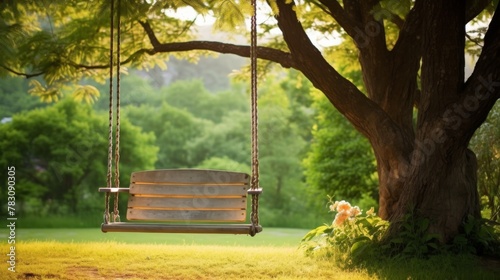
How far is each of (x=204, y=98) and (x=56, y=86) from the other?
2153 centimetres

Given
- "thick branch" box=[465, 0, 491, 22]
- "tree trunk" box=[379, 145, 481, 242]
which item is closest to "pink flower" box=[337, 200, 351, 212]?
"tree trunk" box=[379, 145, 481, 242]

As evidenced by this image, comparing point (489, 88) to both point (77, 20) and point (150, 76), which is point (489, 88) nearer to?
point (77, 20)

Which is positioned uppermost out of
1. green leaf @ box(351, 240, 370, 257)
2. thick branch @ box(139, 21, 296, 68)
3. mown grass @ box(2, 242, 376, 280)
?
thick branch @ box(139, 21, 296, 68)

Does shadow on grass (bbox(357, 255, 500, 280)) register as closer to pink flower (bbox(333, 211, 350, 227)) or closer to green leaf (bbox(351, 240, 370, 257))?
green leaf (bbox(351, 240, 370, 257))

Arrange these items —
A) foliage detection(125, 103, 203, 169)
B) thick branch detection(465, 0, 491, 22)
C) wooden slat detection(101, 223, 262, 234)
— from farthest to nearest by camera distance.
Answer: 1. foliage detection(125, 103, 203, 169)
2. thick branch detection(465, 0, 491, 22)
3. wooden slat detection(101, 223, 262, 234)

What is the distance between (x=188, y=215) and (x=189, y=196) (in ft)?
0.53

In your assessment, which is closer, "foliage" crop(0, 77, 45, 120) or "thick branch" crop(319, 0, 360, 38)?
"thick branch" crop(319, 0, 360, 38)

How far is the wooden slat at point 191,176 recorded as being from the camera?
521cm

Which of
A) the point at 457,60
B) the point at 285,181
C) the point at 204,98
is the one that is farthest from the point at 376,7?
the point at 204,98

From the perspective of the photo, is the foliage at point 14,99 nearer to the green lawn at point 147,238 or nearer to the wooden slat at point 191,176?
the green lawn at point 147,238

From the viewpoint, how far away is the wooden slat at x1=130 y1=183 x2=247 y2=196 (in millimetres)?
5180

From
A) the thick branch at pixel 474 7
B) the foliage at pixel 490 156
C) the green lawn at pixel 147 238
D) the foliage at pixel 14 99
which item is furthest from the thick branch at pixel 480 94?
the foliage at pixel 14 99

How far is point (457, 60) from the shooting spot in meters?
5.71

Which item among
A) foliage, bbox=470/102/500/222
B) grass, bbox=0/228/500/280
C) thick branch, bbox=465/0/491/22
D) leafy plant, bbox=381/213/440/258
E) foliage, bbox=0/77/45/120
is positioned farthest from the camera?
foliage, bbox=0/77/45/120
